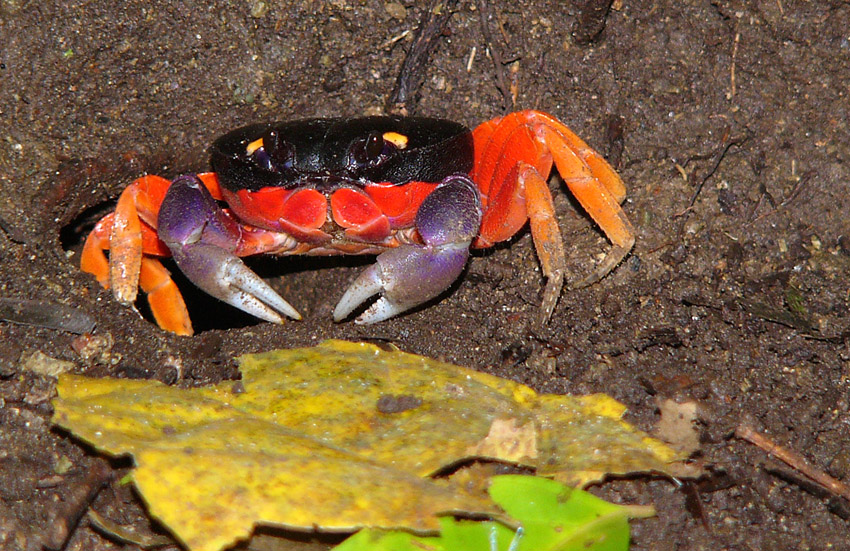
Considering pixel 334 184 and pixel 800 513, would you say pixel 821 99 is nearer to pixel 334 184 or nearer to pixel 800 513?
pixel 800 513

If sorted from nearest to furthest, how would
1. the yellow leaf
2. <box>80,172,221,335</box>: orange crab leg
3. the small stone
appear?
the yellow leaf, the small stone, <box>80,172,221,335</box>: orange crab leg

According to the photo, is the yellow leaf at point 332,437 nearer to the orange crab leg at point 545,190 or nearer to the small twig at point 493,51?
the orange crab leg at point 545,190

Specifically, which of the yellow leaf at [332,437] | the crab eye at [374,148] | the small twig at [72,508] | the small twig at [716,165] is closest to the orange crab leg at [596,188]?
the small twig at [716,165]

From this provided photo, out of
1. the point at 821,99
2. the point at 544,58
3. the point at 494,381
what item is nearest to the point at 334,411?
the point at 494,381

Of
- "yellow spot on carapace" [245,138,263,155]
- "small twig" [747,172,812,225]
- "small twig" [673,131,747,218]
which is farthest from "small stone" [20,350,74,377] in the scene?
"small twig" [747,172,812,225]

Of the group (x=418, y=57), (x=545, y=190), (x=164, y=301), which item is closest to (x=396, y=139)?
(x=545, y=190)

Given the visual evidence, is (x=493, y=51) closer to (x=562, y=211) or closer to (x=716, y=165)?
(x=562, y=211)

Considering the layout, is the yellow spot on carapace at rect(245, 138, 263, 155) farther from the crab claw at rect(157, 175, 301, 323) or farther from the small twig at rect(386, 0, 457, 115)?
the small twig at rect(386, 0, 457, 115)
